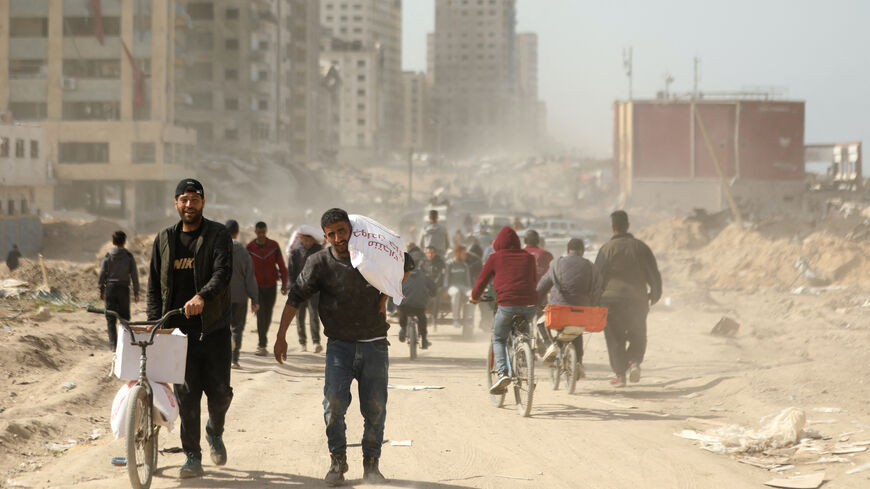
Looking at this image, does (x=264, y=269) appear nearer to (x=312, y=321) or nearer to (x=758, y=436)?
(x=312, y=321)

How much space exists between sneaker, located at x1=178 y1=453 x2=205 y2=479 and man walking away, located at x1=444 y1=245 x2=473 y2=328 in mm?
11794

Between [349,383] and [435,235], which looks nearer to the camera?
[349,383]

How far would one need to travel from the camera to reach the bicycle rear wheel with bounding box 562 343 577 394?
11633mm

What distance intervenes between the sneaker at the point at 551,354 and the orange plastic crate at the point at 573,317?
1.65ft

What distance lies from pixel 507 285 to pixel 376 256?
427 centimetres

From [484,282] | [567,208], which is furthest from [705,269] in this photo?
[567,208]

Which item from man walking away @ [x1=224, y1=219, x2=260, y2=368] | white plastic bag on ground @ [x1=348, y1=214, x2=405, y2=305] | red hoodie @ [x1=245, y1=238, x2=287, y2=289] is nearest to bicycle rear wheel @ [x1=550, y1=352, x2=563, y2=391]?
man walking away @ [x1=224, y1=219, x2=260, y2=368]

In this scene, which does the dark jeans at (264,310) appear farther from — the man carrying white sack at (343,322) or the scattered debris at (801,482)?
the scattered debris at (801,482)

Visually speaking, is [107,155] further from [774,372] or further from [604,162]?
[604,162]

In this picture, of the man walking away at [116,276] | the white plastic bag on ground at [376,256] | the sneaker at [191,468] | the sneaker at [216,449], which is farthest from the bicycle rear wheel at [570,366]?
the man walking away at [116,276]

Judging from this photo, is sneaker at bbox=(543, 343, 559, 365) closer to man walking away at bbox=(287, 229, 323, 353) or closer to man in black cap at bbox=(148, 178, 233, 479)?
man walking away at bbox=(287, 229, 323, 353)

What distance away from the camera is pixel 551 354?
11.9 m

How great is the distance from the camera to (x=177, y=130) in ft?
222

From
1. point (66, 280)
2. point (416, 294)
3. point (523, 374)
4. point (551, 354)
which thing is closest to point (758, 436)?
point (523, 374)
